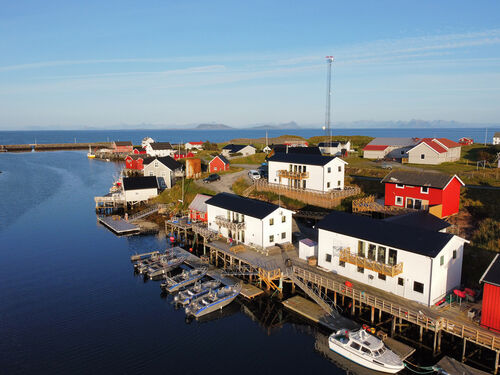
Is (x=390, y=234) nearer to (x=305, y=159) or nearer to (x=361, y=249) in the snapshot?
(x=361, y=249)

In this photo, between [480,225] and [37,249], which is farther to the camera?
[37,249]

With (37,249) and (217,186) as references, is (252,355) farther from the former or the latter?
(217,186)

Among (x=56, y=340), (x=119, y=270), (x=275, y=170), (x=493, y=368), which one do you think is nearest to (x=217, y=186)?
(x=275, y=170)

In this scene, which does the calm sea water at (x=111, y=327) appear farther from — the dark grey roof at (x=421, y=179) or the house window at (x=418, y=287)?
the dark grey roof at (x=421, y=179)

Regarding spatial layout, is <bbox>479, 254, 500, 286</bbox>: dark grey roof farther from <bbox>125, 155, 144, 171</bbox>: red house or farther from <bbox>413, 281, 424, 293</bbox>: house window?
<bbox>125, 155, 144, 171</bbox>: red house

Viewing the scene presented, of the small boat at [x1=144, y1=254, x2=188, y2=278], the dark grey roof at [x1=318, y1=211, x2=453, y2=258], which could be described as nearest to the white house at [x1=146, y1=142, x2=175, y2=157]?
the small boat at [x1=144, y1=254, x2=188, y2=278]

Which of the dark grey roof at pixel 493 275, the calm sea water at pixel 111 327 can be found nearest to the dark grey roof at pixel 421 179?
the dark grey roof at pixel 493 275
